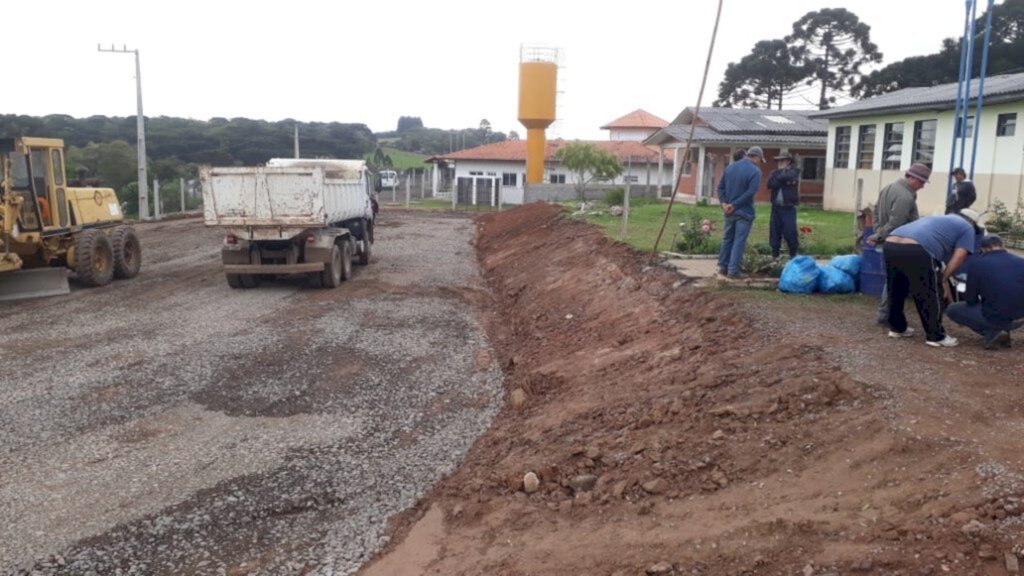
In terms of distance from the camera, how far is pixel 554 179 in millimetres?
54531

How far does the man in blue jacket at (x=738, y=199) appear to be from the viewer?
10.3 metres

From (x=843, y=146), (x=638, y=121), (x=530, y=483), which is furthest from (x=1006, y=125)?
(x=638, y=121)

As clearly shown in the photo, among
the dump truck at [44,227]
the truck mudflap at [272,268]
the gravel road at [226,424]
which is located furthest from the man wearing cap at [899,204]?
the dump truck at [44,227]

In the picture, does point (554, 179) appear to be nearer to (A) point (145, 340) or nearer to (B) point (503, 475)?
(A) point (145, 340)

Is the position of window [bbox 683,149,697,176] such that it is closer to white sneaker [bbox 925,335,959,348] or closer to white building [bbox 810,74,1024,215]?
white building [bbox 810,74,1024,215]

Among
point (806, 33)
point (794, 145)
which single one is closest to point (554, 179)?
point (806, 33)

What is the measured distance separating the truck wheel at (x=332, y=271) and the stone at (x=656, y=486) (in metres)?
10.6

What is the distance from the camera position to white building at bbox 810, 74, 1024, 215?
18.8 metres

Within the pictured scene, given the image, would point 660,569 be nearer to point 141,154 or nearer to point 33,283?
point 33,283

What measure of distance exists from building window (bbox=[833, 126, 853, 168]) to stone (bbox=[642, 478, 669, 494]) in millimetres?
24313

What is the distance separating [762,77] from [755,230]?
1773 inches

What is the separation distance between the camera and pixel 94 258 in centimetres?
1545

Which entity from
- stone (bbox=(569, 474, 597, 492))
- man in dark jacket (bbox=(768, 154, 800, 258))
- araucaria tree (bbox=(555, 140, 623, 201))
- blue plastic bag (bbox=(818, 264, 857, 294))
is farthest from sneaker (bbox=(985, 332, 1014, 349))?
araucaria tree (bbox=(555, 140, 623, 201))

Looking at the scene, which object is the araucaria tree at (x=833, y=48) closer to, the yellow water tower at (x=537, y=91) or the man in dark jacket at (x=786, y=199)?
the yellow water tower at (x=537, y=91)
